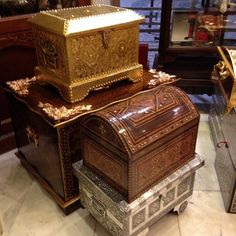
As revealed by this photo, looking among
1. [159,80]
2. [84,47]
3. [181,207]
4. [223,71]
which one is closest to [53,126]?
[84,47]

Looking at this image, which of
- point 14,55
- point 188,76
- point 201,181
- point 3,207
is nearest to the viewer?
point 3,207

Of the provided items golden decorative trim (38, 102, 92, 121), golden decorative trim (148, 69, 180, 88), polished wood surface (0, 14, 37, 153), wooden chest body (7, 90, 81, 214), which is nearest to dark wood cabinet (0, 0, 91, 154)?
polished wood surface (0, 14, 37, 153)

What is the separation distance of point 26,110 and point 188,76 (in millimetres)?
1280

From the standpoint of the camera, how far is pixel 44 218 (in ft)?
4.93

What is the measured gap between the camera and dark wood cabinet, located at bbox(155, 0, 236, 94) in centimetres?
221

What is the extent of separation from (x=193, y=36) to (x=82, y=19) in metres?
1.30

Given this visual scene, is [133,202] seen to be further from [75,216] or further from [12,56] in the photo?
[12,56]

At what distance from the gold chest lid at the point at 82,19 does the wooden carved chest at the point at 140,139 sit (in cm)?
35

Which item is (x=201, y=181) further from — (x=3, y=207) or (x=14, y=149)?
(x=14, y=149)

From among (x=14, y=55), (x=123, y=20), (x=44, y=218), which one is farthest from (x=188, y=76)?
(x=44, y=218)

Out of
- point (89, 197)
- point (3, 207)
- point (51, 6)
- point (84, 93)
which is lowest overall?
point (3, 207)

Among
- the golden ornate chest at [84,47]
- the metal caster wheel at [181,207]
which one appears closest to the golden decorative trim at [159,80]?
the golden ornate chest at [84,47]

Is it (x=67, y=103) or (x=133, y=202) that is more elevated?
(x=67, y=103)

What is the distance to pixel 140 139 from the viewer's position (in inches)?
42.4
